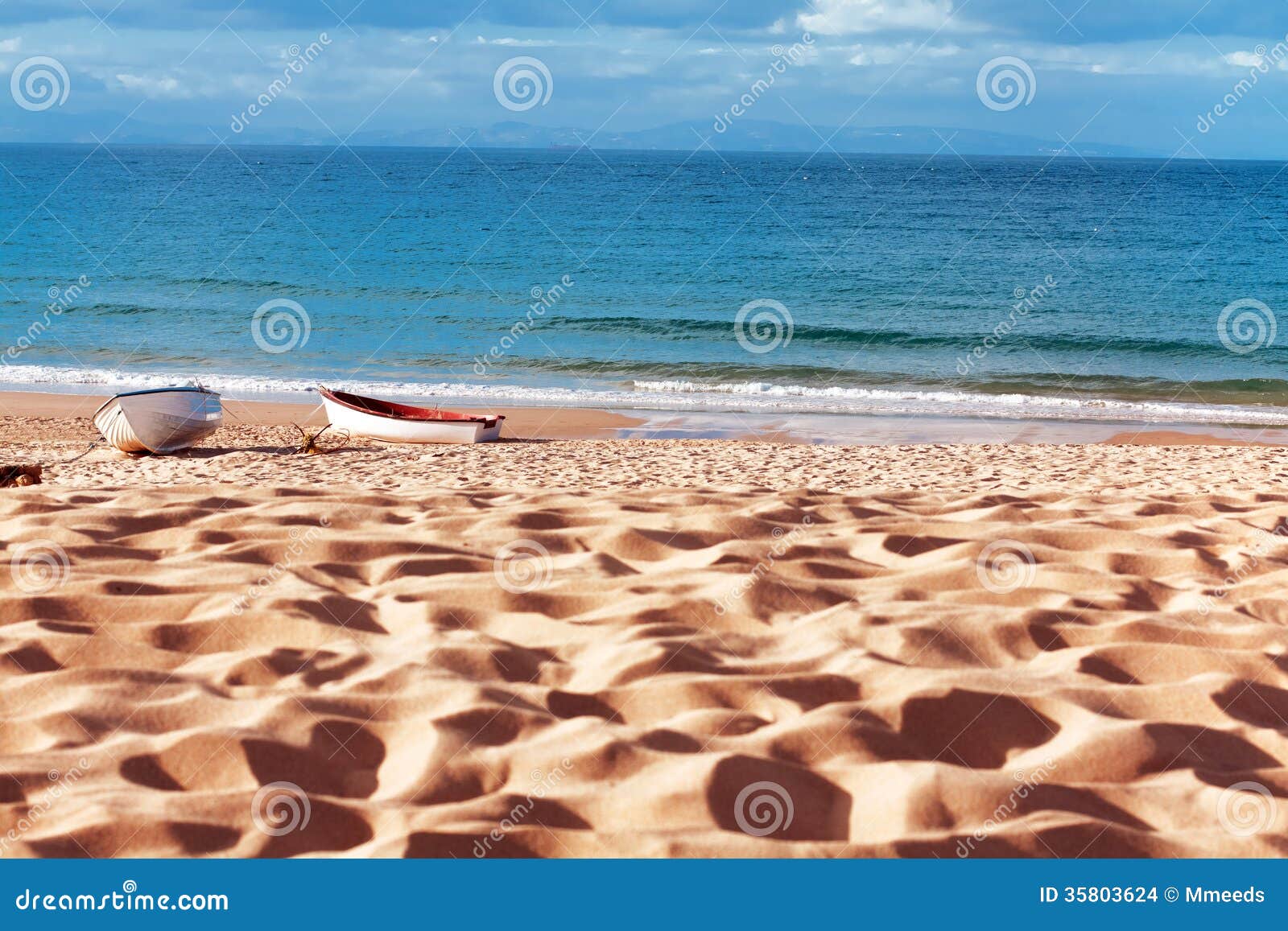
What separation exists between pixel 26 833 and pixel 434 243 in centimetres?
3513

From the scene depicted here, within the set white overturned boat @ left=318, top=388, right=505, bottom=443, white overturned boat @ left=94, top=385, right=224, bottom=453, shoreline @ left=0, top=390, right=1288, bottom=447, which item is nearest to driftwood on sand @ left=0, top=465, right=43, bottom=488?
white overturned boat @ left=94, top=385, right=224, bottom=453

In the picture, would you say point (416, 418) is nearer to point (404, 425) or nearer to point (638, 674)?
point (404, 425)

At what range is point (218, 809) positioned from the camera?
3.07 metres

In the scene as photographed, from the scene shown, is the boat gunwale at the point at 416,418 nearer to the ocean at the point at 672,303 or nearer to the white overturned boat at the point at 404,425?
the white overturned boat at the point at 404,425

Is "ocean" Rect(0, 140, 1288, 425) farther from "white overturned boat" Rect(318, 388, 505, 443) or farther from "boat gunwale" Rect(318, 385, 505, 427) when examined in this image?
"white overturned boat" Rect(318, 388, 505, 443)

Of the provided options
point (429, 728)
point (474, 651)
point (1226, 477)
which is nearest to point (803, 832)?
point (429, 728)

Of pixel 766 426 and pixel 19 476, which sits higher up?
pixel 766 426

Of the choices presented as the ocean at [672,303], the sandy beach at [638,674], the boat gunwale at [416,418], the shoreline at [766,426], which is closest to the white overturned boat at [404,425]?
the boat gunwale at [416,418]

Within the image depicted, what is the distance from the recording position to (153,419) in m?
10.8

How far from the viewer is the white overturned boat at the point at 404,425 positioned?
1212cm

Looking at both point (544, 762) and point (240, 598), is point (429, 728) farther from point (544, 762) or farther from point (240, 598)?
point (240, 598)

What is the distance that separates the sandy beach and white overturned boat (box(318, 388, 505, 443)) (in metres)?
5.68

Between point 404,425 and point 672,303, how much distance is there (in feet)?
47.7

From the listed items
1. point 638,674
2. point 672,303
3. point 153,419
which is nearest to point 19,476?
point 153,419
